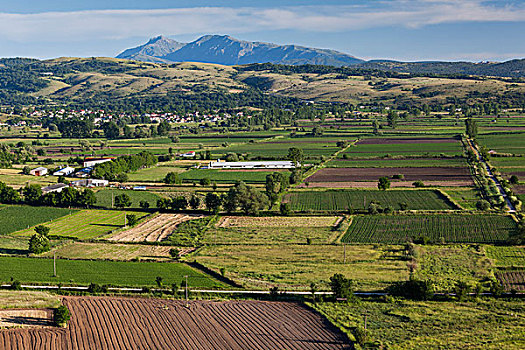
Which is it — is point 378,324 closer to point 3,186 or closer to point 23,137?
point 3,186

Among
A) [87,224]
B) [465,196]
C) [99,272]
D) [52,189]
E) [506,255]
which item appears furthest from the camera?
[52,189]

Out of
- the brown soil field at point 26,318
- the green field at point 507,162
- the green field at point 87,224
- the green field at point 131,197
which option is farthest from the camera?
the green field at point 507,162

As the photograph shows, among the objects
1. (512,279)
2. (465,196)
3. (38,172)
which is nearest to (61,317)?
(512,279)

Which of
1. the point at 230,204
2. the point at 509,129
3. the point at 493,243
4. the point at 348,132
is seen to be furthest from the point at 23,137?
the point at 493,243

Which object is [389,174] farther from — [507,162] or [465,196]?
[507,162]

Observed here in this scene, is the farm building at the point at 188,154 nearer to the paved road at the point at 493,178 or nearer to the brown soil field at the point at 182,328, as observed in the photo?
the paved road at the point at 493,178

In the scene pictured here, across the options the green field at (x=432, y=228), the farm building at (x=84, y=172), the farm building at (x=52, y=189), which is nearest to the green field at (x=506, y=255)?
the green field at (x=432, y=228)

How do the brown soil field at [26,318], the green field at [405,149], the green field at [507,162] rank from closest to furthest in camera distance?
the brown soil field at [26,318] → the green field at [507,162] → the green field at [405,149]
